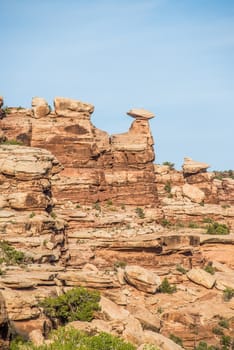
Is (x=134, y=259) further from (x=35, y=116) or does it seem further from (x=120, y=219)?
(x=35, y=116)

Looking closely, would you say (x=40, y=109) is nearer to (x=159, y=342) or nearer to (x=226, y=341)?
(x=226, y=341)

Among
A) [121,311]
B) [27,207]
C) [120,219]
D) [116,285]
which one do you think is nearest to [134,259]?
[120,219]

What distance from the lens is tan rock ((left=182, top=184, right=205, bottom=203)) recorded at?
99.4 metres

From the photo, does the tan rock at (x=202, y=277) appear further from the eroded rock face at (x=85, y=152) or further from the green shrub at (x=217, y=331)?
the eroded rock face at (x=85, y=152)

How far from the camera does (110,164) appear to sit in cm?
9350

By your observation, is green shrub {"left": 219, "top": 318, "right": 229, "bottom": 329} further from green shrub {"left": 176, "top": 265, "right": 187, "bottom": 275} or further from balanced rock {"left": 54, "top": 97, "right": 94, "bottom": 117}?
balanced rock {"left": 54, "top": 97, "right": 94, "bottom": 117}

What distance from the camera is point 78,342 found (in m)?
39.8

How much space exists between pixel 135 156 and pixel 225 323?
3285 centimetres

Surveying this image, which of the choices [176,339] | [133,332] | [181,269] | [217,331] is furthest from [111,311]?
[181,269]

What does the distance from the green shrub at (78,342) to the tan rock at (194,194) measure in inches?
2295

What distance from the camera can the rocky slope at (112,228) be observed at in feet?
181

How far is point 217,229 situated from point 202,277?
796 inches

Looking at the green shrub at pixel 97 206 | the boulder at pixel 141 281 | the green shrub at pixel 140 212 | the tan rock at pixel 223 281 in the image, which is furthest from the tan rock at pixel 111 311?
the green shrub at pixel 140 212

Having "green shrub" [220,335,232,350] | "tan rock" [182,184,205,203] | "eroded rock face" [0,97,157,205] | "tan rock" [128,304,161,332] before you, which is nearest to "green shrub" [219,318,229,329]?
"green shrub" [220,335,232,350]
